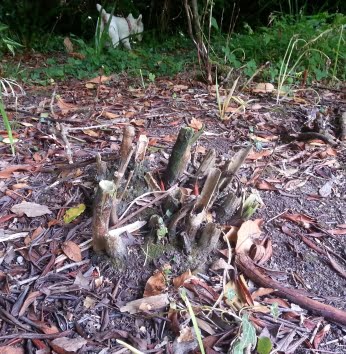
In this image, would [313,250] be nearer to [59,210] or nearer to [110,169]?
[110,169]

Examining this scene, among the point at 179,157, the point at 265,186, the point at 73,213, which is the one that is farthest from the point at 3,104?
the point at 265,186

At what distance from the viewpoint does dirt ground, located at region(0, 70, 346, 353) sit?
1032 millimetres

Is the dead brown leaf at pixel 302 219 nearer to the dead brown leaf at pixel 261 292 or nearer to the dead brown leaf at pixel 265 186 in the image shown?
the dead brown leaf at pixel 265 186

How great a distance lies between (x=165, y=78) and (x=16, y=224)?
195cm

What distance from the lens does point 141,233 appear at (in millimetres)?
1262

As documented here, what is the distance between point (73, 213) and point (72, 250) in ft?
0.51

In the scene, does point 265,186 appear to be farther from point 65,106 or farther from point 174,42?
point 174,42

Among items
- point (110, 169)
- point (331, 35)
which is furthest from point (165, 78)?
point (110, 169)

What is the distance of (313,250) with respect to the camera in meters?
1.30

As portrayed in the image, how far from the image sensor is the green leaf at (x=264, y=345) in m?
Result: 0.95

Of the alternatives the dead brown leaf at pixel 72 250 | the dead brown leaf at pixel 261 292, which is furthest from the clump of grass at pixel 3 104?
the dead brown leaf at pixel 261 292

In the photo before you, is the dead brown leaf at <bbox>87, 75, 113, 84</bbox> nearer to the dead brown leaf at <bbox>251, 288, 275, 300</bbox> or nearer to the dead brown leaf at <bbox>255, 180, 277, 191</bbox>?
the dead brown leaf at <bbox>255, 180, 277, 191</bbox>

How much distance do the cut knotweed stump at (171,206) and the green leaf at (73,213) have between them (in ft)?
0.41

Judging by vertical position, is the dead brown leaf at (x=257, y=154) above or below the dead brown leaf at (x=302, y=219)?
above
